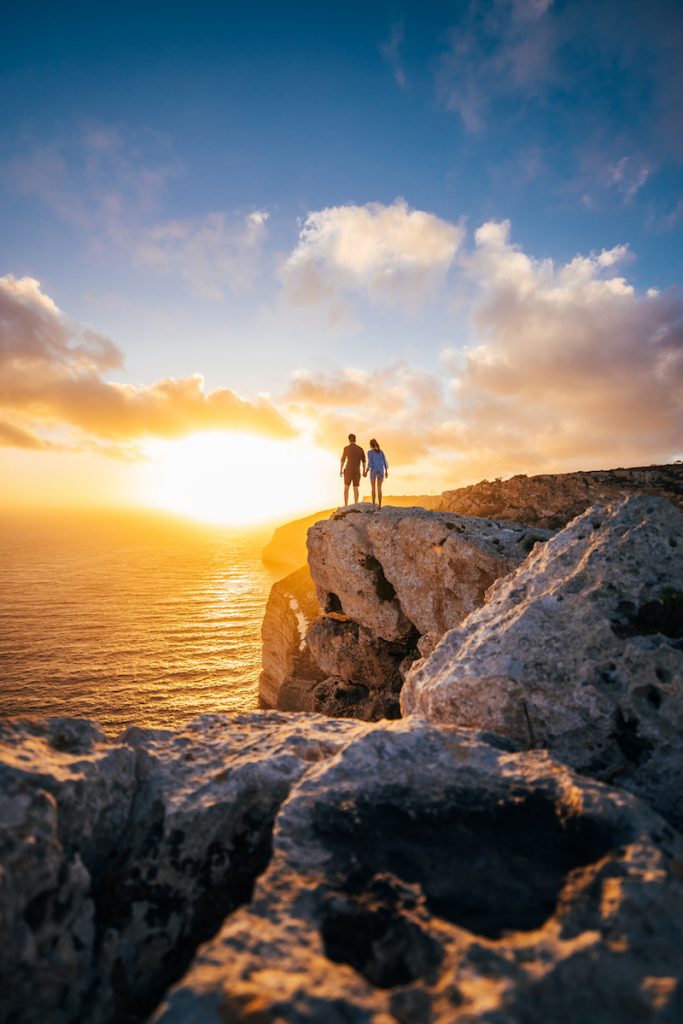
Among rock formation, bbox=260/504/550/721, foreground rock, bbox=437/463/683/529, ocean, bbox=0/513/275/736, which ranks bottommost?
ocean, bbox=0/513/275/736

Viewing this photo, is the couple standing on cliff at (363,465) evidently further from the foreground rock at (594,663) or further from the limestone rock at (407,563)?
the foreground rock at (594,663)

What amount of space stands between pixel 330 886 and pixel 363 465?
2351cm

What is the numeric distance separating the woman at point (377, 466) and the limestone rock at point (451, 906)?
20.8 metres

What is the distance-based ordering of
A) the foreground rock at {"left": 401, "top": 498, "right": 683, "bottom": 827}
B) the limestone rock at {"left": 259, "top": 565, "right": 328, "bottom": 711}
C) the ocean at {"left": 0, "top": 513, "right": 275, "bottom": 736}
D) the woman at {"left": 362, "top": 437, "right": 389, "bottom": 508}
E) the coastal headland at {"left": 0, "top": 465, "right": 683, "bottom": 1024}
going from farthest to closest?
the ocean at {"left": 0, "top": 513, "right": 275, "bottom": 736}
the limestone rock at {"left": 259, "top": 565, "right": 328, "bottom": 711}
the woman at {"left": 362, "top": 437, "right": 389, "bottom": 508}
the foreground rock at {"left": 401, "top": 498, "right": 683, "bottom": 827}
the coastal headland at {"left": 0, "top": 465, "right": 683, "bottom": 1024}

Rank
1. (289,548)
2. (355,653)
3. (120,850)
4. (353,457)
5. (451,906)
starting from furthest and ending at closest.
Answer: (289,548)
(353,457)
(355,653)
(120,850)
(451,906)

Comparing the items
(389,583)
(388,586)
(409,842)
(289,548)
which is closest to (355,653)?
(388,586)

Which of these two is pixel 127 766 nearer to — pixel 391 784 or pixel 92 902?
pixel 92 902

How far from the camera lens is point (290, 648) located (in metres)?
34.2

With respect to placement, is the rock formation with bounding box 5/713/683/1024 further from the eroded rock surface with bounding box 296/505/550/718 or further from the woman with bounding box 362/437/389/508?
the woman with bounding box 362/437/389/508

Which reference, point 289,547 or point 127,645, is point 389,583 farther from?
point 289,547

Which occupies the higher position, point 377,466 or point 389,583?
point 377,466

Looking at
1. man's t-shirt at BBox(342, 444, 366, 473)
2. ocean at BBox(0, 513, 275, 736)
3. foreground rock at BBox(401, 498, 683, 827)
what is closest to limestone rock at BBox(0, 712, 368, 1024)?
foreground rock at BBox(401, 498, 683, 827)

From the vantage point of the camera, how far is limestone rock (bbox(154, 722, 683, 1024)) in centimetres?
231

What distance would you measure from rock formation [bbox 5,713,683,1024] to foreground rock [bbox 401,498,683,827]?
97cm
